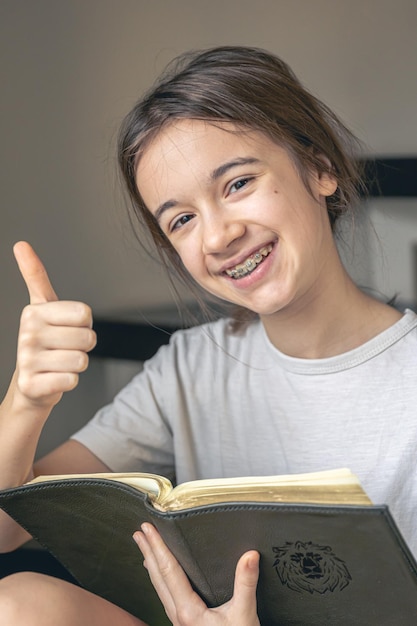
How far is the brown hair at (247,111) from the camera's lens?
131 centimetres

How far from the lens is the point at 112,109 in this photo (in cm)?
174

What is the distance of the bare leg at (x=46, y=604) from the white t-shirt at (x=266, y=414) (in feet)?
0.96

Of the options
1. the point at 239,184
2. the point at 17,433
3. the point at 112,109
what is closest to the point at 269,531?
the point at 17,433

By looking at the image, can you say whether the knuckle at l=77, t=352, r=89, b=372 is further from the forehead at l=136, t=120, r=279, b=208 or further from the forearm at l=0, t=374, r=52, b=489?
the forehead at l=136, t=120, r=279, b=208

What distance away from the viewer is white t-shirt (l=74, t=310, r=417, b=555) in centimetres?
135

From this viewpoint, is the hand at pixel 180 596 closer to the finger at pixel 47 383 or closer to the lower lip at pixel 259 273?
the finger at pixel 47 383

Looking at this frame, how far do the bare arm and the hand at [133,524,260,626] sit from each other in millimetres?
216

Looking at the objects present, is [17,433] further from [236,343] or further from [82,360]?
[236,343]

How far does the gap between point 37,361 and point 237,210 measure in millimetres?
358

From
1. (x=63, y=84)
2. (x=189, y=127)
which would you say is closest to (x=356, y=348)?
(x=189, y=127)

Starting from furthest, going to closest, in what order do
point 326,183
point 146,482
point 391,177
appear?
point 391,177, point 326,183, point 146,482

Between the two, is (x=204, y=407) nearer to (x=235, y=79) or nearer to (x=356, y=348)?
(x=356, y=348)

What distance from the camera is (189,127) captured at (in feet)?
4.26

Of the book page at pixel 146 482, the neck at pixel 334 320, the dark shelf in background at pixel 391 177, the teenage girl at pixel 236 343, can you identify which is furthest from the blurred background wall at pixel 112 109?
the book page at pixel 146 482
